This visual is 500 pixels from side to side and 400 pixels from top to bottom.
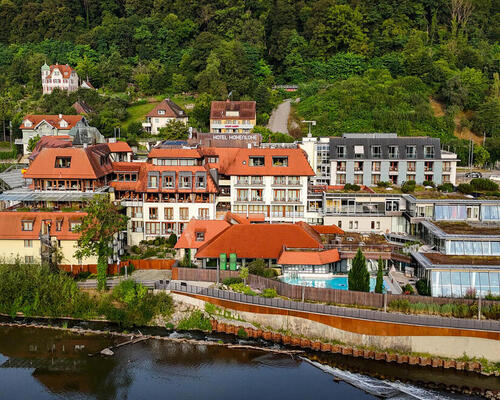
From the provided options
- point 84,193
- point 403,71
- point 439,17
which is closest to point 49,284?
point 84,193

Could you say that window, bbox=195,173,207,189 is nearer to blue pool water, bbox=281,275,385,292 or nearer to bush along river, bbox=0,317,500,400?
blue pool water, bbox=281,275,385,292

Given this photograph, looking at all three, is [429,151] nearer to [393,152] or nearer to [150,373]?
[393,152]

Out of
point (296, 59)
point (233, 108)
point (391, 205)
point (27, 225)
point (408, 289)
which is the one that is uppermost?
point (296, 59)

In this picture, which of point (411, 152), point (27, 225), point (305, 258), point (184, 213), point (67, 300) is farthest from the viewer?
point (411, 152)

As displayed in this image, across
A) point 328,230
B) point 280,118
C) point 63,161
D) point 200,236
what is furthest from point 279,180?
point 280,118

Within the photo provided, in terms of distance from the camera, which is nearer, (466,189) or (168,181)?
(168,181)

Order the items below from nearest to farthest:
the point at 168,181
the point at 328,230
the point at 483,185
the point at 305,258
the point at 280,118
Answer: the point at 305,258 < the point at 328,230 < the point at 168,181 < the point at 483,185 < the point at 280,118

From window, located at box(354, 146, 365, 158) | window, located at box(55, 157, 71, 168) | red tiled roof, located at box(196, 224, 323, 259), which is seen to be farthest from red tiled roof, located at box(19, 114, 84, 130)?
red tiled roof, located at box(196, 224, 323, 259)
